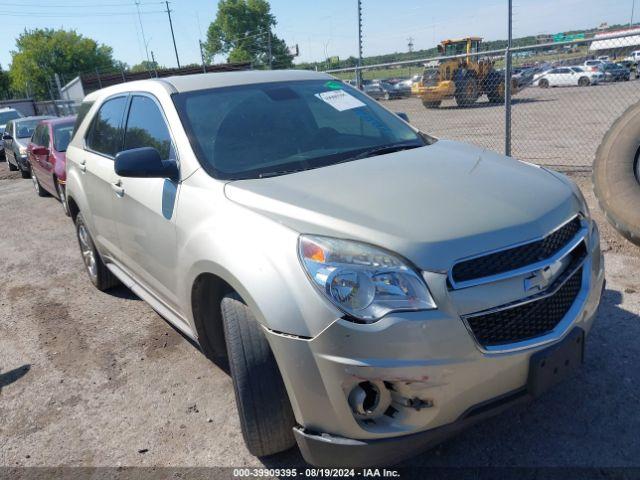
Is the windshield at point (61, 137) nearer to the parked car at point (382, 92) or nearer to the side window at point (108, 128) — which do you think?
the side window at point (108, 128)

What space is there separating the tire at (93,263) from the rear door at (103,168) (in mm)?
390

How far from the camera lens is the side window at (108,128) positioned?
3.93 metres

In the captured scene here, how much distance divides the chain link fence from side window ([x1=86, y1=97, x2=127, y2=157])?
480cm

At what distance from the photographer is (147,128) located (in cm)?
345

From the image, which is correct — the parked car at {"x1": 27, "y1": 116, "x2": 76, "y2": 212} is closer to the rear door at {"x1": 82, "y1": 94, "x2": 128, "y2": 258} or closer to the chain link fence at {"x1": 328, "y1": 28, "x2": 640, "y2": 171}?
the rear door at {"x1": 82, "y1": 94, "x2": 128, "y2": 258}

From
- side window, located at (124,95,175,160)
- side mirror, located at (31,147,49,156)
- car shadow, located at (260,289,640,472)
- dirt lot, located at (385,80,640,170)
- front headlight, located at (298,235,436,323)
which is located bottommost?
dirt lot, located at (385,80,640,170)

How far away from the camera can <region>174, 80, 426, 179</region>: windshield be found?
2914 mm

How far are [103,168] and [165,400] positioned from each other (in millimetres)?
1830

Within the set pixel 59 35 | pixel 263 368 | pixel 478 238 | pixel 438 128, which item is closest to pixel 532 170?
pixel 478 238

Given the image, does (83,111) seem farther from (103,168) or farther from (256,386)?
(256,386)

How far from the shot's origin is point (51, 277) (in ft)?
18.7

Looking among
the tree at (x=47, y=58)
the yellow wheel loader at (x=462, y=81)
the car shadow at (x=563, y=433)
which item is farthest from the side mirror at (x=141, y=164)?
the tree at (x=47, y=58)

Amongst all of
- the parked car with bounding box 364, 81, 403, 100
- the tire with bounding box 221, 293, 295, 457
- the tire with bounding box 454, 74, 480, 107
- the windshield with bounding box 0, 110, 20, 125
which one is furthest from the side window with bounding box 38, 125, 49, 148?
the windshield with bounding box 0, 110, 20, 125

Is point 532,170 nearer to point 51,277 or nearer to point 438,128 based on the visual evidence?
point 51,277
